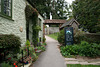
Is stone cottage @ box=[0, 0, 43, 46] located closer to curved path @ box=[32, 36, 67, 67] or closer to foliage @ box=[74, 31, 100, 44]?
curved path @ box=[32, 36, 67, 67]

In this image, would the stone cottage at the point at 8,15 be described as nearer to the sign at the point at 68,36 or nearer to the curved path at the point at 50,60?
the curved path at the point at 50,60

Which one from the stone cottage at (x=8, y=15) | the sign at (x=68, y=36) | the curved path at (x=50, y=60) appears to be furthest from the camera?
the sign at (x=68, y=36)

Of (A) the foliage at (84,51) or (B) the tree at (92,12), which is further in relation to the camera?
(B) the tree at (92,12)

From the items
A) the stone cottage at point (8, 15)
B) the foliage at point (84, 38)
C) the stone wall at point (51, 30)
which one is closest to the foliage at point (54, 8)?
the stone wall at point (51, 30)

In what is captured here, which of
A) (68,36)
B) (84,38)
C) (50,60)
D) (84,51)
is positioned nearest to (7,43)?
(50,60)

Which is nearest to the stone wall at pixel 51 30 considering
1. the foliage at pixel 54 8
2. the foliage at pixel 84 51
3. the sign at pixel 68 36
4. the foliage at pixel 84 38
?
the foliage at pixel 54 8

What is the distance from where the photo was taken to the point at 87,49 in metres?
5.93

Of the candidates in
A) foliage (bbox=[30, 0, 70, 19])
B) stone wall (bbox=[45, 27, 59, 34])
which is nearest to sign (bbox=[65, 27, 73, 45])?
stone wall (bbox=[45, 27, 59, 34])

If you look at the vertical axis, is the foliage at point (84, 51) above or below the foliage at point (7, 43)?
below

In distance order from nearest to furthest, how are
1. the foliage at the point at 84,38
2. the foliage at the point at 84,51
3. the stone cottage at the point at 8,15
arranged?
the stone cottage at the point at 8,15 → the foliage at the point at 84,51 → the foliage at the point at 84,38

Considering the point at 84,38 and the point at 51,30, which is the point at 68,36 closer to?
the point at 84,38

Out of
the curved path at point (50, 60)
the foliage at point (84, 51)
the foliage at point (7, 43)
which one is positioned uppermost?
the foliage at point (7, 43)

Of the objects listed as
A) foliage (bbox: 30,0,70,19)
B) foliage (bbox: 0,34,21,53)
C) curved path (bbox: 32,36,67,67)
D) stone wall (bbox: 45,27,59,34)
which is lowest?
curved path (bbox: 32,36,67,67)

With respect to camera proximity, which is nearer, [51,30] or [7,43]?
[7,43]
